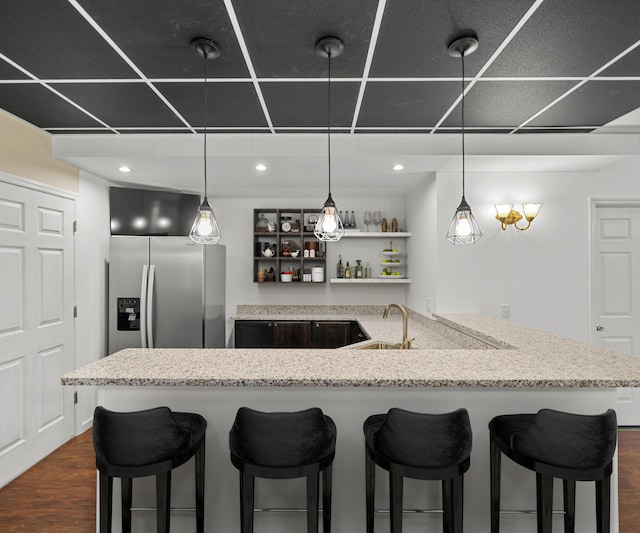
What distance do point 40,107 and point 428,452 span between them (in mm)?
3099

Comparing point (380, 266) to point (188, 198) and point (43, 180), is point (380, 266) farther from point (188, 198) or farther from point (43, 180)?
point (43, 180)

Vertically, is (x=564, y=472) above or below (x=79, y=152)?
below

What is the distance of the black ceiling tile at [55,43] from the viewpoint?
164 cm

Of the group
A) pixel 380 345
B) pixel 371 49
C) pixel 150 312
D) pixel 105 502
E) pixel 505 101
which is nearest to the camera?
pixel 105 502

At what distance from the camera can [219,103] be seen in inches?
100

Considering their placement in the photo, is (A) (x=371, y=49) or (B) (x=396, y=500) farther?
(A) (x=371, y=49)

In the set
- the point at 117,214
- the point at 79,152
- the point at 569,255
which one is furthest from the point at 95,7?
the point at 569,255

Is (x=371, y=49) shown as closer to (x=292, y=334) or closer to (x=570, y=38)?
(x=570, y=38)

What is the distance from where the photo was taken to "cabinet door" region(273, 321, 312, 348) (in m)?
4.56

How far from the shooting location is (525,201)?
11.8 feet

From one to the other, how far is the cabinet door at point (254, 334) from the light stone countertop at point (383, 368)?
2.36 m

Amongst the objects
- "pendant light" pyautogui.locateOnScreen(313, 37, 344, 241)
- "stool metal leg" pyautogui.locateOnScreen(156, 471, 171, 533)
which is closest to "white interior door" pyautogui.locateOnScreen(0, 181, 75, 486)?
"stool metal leg" pyautogui.locateOnScreen(156, 471, 171, 533)

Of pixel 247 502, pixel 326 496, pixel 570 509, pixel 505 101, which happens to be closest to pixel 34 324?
pixel 247 502

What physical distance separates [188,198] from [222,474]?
3.33 meters
